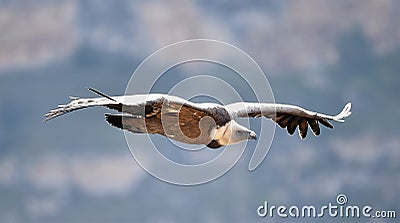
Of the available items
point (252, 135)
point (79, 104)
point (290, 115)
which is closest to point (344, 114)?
point (290, 115)

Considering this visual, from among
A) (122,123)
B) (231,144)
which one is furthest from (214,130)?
(122,123)

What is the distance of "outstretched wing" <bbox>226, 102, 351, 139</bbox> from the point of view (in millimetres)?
8547

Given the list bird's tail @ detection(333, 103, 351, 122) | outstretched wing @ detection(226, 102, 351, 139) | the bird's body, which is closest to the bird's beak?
the bird's body

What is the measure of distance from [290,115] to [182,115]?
180 cm

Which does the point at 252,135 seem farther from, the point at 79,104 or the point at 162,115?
the point at 79,104

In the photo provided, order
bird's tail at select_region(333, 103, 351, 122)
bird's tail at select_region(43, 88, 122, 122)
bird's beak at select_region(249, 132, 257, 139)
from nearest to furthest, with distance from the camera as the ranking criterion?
bird's tail at select_region(43, 88, 122, 122), bird's beak at select_region(249, 132, 257, 139), bird's tail at select_region(333, 103, 351, 122)

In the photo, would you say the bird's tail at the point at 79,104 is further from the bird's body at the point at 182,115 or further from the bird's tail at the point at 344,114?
the bird's tail at the point at 344,114

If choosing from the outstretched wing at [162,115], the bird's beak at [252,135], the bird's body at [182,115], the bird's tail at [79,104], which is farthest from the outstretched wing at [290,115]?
the bird's tail at [79,104]

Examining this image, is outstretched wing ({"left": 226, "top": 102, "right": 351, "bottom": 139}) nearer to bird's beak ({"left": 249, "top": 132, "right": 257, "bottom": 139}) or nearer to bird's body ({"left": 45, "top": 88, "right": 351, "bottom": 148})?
bird's body ({"left": 45, "top": 88, "right": 351, "bottom": 148})

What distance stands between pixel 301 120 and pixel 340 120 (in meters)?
0.45

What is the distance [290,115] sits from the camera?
928cm

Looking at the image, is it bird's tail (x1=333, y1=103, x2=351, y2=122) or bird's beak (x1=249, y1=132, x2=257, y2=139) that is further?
bird's tail (x1=333, y1=103, x2=351, y2=122)

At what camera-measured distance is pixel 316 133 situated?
31.4 feet

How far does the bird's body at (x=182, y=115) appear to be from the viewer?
290 inches
